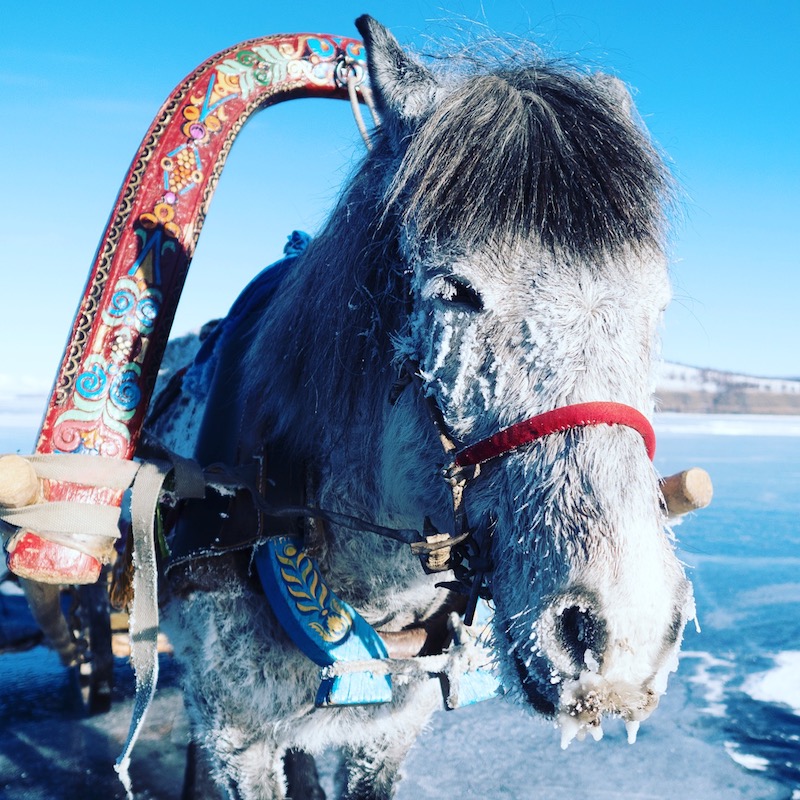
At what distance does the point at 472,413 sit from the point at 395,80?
750 mm

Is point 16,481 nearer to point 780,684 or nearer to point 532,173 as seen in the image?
point 532,173

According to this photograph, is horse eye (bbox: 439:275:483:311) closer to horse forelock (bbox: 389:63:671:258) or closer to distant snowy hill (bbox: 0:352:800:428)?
horse forelock (bbox: 389:63:671:258)

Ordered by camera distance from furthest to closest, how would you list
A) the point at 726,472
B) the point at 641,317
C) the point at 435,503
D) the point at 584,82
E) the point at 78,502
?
1. the point at 726,472
2. the point at 78,502
3. the point at 584,82
4. the point at 435,503
5. the point at 641,317

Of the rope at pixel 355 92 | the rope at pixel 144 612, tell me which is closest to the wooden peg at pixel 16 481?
the rope at pixel 144 612

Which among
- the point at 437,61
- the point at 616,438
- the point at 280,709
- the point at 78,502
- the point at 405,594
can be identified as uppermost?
the point at 437,61

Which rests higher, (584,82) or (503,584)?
(584,82)

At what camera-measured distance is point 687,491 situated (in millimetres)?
1681

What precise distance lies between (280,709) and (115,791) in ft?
6.13

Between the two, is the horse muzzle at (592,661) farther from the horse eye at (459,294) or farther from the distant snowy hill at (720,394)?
the distant snowy hill at (720,394)

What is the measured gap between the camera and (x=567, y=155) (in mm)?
1276

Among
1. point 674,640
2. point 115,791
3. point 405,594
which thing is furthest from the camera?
point 115,791

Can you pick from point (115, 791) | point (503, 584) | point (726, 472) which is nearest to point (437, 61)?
point (503, 584)

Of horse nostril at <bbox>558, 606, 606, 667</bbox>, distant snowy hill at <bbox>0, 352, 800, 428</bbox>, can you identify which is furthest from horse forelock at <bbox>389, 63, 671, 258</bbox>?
distant snowy hill at <bbox>0, 352, 800, 428</bbox>

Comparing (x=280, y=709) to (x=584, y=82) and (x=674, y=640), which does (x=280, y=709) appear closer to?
(x=674, y=640)
